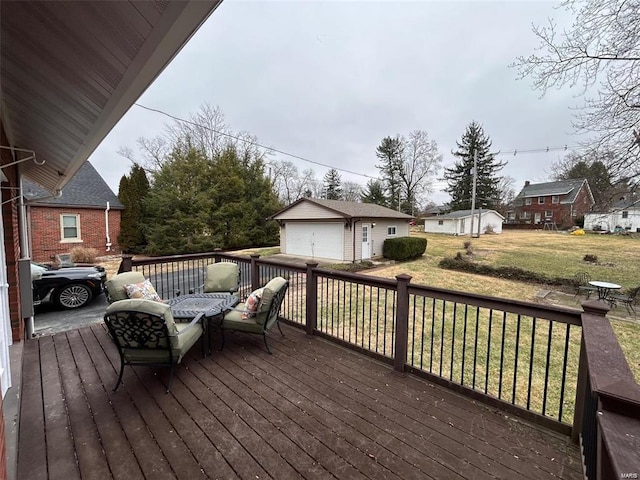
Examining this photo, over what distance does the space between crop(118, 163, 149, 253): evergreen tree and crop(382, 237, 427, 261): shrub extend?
12.7 metres

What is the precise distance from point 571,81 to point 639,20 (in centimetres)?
115

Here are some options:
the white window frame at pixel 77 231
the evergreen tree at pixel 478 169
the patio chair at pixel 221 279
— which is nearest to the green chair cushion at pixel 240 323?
the patio chair at pixel 221 279

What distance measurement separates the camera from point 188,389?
265 cm

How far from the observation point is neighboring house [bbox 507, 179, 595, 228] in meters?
30.5

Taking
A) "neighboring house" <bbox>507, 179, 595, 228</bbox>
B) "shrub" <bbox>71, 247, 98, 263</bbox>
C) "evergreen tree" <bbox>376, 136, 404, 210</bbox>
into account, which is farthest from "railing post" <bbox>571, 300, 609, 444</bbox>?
"neighboring house" <bbox>507, 179, 595, 228</bbox>

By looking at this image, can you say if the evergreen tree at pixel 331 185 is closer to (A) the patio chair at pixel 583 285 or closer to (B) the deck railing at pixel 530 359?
(A) the patio chair at pixel 583 285

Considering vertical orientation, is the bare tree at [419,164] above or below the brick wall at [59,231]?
above

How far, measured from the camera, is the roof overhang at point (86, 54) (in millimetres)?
1133

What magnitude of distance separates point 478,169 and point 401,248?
981 inches

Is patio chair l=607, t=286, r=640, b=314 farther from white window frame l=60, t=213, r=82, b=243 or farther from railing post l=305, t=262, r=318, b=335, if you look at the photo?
white window frame l=60, t=213, r=82, b=243

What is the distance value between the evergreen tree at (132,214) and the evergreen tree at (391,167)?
2366 cm

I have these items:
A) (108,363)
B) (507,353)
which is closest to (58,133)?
(108,363)

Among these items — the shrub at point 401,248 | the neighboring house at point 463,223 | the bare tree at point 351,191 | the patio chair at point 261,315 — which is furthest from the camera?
the bare tree at point 351,191

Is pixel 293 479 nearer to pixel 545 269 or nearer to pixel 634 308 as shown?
pixel 634 308
